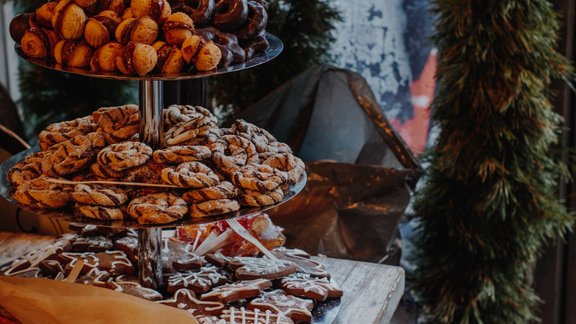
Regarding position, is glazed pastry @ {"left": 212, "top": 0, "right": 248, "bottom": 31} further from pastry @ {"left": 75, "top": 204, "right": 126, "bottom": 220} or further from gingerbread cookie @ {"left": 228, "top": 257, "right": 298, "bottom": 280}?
gingerbread cookie @ {"left": 228, "top": 257, "right": 298, "bottom": 280}

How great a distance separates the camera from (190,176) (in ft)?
5.34

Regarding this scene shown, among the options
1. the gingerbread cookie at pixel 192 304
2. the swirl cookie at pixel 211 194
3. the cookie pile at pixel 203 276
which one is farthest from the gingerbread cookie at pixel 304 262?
the swirl cookie at pixel 211 194

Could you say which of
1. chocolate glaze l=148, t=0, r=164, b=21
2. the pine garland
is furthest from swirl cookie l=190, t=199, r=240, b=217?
the pine garland

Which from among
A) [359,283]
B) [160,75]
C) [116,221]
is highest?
[160,75]

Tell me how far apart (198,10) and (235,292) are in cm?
56

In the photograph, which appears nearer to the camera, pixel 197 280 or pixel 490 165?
pixel 197 280

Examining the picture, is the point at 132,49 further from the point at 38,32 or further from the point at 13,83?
the point at 13,83

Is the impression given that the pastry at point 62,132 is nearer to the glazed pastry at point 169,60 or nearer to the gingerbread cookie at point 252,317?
the glazed pastry at point 169,60

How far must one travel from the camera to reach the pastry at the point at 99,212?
158 centimetres

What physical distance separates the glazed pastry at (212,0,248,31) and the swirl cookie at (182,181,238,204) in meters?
0.29

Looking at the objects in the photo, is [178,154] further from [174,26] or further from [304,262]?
[304,262]

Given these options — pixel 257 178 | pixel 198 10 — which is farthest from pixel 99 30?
pixel 257 178

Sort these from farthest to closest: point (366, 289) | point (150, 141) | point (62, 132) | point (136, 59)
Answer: point (366, 289)
point (62, 132)
point (150, 141)
point (136, 59)

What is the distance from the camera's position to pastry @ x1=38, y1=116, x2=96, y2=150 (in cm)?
181
